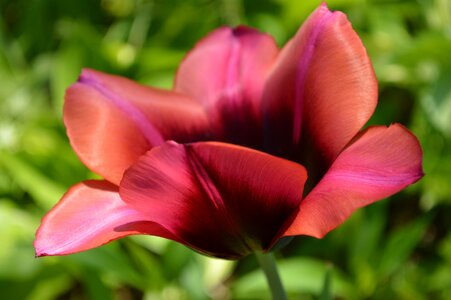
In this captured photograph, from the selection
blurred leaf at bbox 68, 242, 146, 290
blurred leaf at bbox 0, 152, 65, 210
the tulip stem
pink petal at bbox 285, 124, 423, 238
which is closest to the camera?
pink petal at bbox 285, 124, 423, 238

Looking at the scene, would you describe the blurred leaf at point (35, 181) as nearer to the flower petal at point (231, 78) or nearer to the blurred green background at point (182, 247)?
the blurred green background at point (182, 247)

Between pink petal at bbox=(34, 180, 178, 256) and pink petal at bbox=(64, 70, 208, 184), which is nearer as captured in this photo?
pink petal at bbox=(34, 180, 178, 256)

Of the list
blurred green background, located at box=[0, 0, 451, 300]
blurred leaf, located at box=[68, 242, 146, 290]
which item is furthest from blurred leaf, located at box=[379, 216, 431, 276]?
blurred leaf, located at box=[68, 242, 146, 290]

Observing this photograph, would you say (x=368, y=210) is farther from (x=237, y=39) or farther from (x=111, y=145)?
(x=111, y=145)

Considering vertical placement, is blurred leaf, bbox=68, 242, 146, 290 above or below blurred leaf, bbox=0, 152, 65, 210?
below

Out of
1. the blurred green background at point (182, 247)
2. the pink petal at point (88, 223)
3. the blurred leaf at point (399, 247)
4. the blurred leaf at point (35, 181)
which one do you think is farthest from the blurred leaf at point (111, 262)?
the pink petal at point (88, 223)

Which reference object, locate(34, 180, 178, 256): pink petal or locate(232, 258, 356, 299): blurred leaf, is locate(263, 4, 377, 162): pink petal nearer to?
locate(34, 180, 178, 256): pink petal

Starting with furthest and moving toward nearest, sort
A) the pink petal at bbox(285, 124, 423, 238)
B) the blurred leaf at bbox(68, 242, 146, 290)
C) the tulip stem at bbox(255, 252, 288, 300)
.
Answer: the blurred leaf at bbox(68, 242, 146, 290) < the tulip stem at bbox(255, 252, 288, 300) < the pink petal at bbox(285, 124, 423, 238)

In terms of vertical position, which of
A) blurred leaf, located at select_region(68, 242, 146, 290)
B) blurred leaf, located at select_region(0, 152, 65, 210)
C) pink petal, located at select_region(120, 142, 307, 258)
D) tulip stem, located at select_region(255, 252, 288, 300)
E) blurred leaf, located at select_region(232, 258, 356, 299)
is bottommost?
blurred leaf, located at select_region(232, 258, 356, 299)
